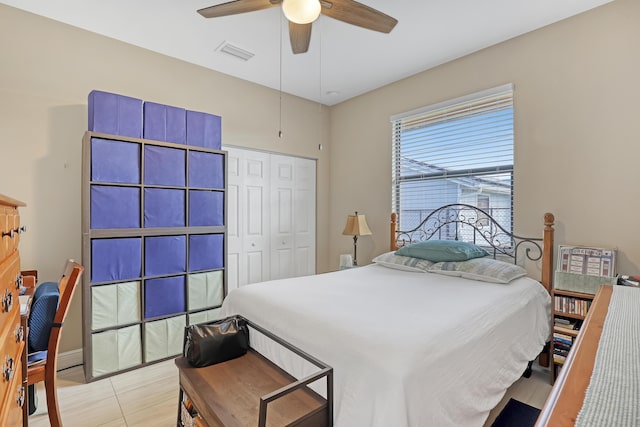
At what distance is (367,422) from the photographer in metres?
1.22

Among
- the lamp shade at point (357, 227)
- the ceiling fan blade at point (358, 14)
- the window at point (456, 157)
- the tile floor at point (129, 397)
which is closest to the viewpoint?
the ceiling fan blade at point (358, 14)

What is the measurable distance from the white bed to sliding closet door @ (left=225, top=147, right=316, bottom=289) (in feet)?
4.98

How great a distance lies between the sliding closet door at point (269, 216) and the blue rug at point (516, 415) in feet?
9.00

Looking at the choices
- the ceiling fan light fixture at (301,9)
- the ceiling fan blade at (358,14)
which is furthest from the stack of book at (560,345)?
the ceiling fan light fixture at (301,9)

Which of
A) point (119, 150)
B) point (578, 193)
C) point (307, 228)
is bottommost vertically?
point (307, 228)

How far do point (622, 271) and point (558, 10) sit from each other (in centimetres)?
201

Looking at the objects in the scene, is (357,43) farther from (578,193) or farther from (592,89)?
(578,193)

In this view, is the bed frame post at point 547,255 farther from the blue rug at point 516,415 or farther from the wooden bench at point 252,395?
the wooden bench at point 252,395

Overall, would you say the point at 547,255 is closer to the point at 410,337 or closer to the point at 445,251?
the point at 445,251

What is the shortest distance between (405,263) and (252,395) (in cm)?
186

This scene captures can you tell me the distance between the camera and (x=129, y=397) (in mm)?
2254

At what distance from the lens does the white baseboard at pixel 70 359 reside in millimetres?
2633

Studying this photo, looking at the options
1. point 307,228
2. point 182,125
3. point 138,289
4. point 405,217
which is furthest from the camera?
point 307,228

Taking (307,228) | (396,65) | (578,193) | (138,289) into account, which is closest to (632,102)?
(578,193)
